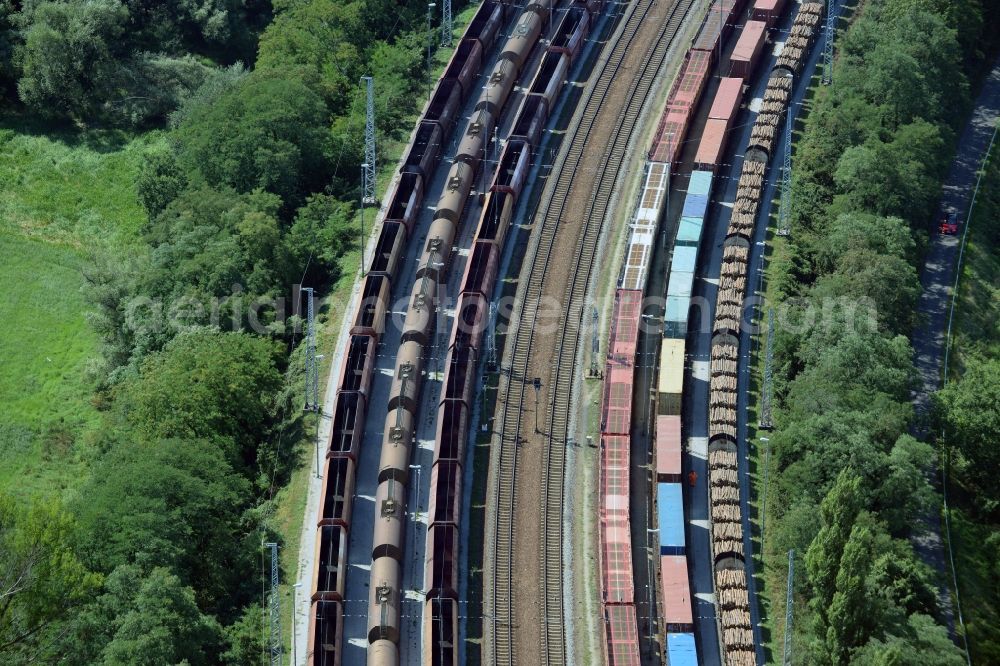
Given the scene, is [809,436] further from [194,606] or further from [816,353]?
[194,606]

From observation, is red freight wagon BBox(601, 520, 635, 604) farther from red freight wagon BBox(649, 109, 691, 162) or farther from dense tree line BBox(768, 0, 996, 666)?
red freight wagon BBox(649, 109, 691, 162)

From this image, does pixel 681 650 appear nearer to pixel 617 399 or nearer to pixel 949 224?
pixel 617 399

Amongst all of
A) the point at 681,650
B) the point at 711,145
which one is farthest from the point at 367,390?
the point at 711,145

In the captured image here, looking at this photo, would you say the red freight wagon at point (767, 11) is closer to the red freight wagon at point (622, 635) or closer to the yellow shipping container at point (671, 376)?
the yellow shipping container at point (671, 376)

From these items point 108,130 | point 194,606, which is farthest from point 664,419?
point 108,130

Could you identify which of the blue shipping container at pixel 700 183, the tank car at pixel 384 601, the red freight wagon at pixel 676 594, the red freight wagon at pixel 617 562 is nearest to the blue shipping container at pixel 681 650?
the red freight wagon at pixel 676 594
